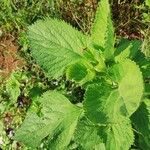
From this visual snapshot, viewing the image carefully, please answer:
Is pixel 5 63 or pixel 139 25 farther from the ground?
pixel 139 25

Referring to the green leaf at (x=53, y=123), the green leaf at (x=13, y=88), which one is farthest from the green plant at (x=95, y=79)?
the green leaf at (x=13, y=88)

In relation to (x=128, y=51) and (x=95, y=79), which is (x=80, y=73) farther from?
(x=128, y=51)

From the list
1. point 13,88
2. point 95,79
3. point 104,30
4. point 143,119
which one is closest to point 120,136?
point 143,119

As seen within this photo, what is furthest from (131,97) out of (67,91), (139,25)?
(139,25)

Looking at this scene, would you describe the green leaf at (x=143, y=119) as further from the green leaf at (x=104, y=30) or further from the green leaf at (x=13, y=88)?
the green leaf at (x=13, y=88)

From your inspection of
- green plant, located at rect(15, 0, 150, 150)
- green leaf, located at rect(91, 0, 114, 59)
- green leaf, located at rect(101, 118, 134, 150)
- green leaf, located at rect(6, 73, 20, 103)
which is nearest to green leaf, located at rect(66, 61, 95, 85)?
green plant, located at rect(15, 0, 150, 150)

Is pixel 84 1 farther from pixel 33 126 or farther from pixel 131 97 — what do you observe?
pixel 131 97

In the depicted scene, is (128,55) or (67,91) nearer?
(128,55)
